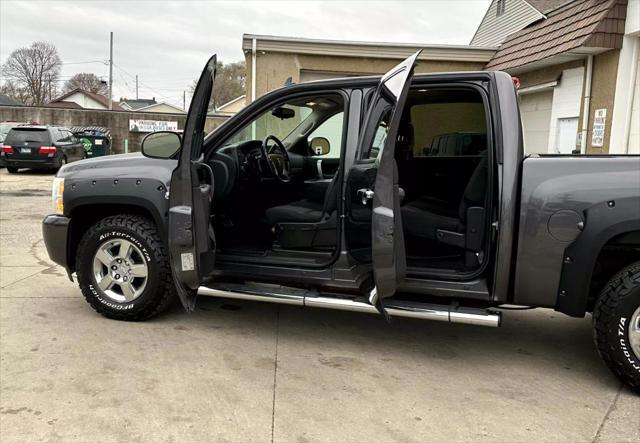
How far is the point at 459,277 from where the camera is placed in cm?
369

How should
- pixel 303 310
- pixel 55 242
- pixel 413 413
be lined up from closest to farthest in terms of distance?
pixel 413 413, pixel 55 242, pixel 303 310

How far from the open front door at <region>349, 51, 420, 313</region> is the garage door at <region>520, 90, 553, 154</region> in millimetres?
8472

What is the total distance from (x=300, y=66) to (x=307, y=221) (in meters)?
8.78

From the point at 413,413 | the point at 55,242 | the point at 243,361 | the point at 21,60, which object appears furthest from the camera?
the point at 21,60

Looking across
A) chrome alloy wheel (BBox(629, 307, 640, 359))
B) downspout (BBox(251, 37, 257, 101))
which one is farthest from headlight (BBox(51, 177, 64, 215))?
downspout (BBox(251, 37, 257, 101))

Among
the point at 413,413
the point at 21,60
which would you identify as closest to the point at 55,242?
the point at 413,413

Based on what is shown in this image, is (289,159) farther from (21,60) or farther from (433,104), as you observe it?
(21,60)

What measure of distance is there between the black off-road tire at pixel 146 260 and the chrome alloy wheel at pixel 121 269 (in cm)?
3

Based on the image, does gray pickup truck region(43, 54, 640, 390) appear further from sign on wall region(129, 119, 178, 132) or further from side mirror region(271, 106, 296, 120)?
sign on wall region(129, 119, 178, 132)

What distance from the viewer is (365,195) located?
3.59m

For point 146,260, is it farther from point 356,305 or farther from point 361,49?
point 361,49

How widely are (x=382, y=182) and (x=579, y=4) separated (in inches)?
340

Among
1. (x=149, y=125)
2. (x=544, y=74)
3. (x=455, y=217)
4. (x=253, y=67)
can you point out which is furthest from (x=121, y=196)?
(x=149, y=125)

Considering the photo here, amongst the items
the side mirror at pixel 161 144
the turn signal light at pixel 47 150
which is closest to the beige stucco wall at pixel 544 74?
the side mirror at pixel 161 144
